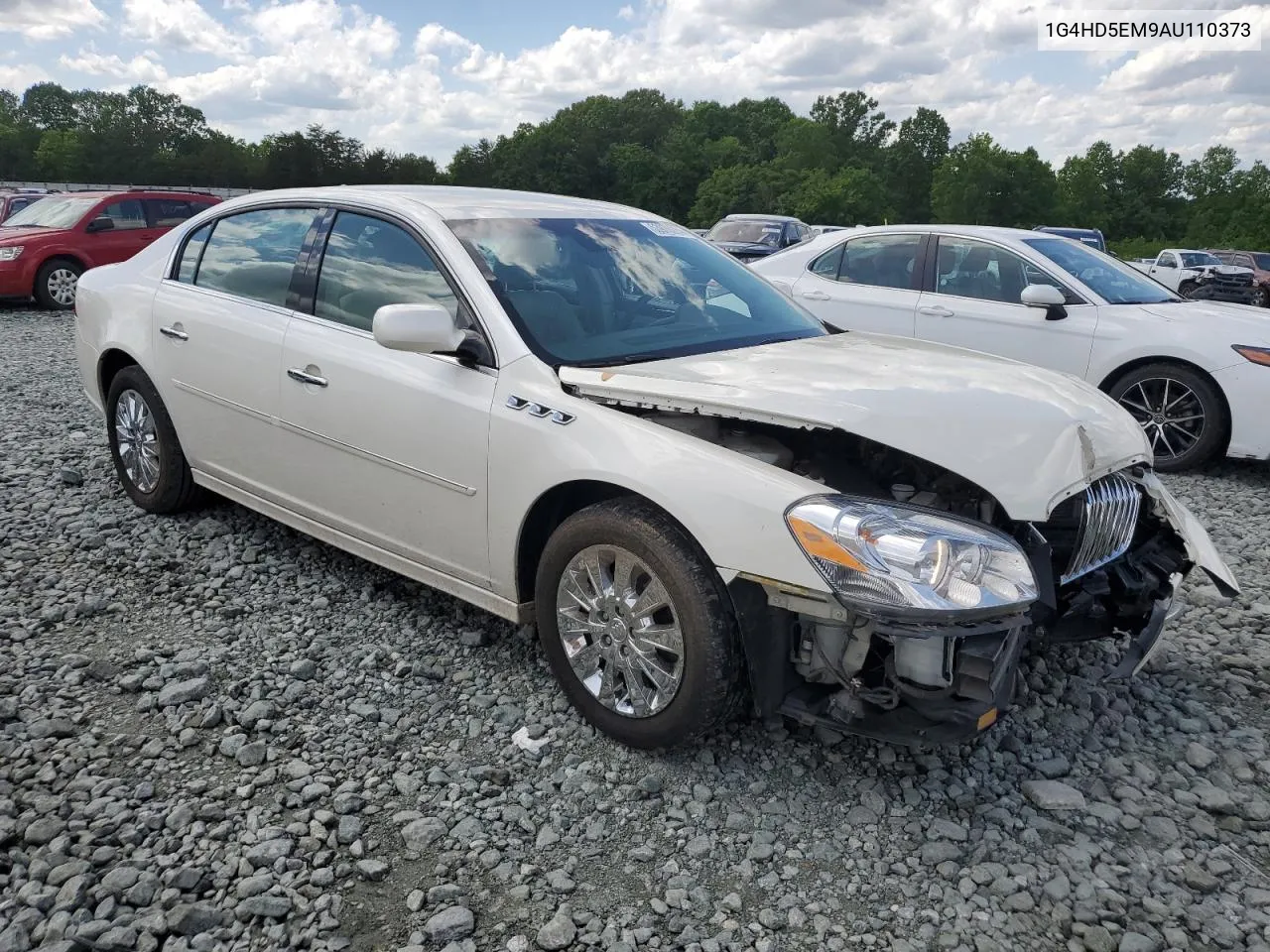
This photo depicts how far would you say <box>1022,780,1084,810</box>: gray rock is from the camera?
2834mm

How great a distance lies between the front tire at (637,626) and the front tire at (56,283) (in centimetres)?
1311

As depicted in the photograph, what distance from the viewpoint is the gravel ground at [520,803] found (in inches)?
93.3

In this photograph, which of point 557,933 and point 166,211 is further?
point 166,211

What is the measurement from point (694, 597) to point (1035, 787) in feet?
3.85

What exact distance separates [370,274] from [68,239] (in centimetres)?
1198

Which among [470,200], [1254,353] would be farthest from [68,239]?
[1254,353]

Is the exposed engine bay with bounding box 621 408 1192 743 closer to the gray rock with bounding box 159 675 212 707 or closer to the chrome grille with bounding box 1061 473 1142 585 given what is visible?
the chrome grille with bounding box 1061 473 1142 585

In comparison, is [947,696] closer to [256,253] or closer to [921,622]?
[921,622]

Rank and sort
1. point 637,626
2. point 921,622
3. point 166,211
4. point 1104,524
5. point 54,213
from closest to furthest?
point 921,622 → point 637,626 → point 1104,524 → point 54,213 → point 166,211

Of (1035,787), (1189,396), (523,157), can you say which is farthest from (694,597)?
(523,157)

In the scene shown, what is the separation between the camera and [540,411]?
3.11 meters

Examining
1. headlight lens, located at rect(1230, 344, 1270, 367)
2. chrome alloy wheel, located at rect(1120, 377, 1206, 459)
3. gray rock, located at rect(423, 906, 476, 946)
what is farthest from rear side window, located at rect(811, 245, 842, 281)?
gray rock, located at rect(423, 906, 476, 946)

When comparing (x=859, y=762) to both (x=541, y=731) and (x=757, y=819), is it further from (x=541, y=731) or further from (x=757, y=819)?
(x=541, y=731)

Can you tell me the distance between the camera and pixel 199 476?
459 cm
